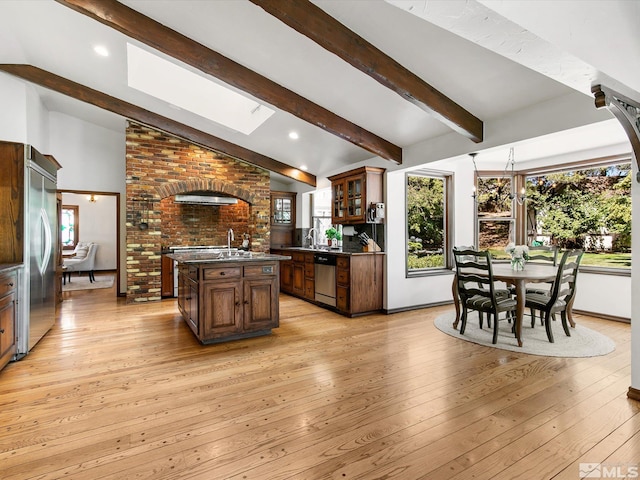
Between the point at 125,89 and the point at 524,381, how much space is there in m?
5.84

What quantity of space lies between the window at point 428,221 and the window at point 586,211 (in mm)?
1465

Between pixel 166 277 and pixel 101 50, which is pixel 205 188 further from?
pixel 101 50

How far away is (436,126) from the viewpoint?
402 cm

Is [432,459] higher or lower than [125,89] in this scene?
lower

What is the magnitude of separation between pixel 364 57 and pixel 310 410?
8.94ft

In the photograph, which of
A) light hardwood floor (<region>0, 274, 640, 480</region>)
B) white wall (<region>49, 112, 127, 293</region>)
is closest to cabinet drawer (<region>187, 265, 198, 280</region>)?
light hardwood floor (<region>0, 274, 640, 480</region>)

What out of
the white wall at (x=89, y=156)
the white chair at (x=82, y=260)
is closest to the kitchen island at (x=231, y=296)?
the white wall at (x=89, y=156)

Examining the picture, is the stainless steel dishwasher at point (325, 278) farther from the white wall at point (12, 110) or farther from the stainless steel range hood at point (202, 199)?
the white wall at point (12, 110)

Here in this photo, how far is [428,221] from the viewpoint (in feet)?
18.7

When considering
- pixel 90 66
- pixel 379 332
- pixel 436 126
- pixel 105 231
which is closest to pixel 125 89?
pixel 90 66

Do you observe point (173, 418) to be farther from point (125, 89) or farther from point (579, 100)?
point (125, 89)

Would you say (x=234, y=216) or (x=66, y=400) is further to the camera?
(x=234, y=216)

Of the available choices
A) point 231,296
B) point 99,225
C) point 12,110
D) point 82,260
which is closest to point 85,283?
point 82,260

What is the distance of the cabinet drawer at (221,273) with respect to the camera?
356cm
